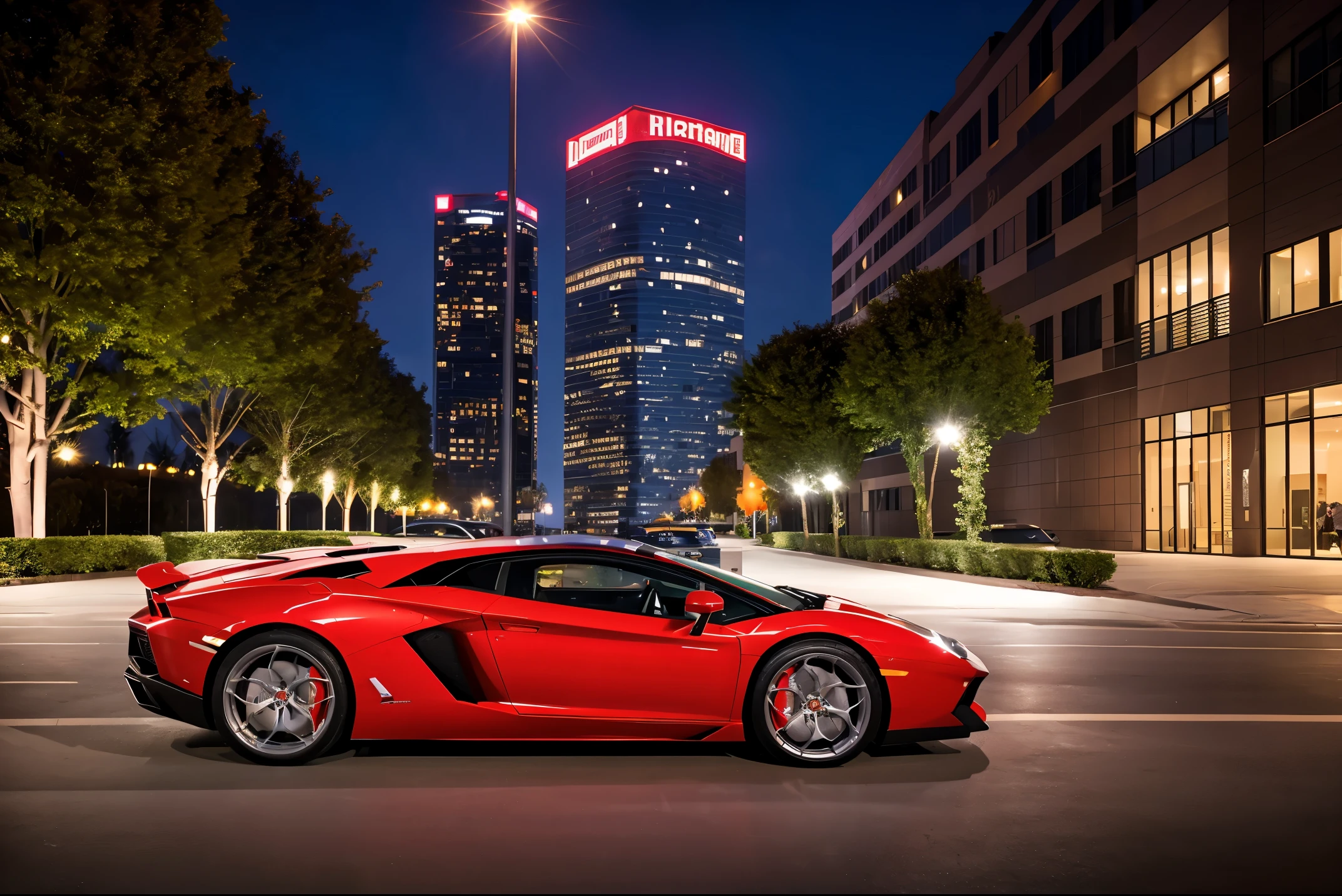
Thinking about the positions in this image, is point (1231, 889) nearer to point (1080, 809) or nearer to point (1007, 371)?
point (1080, 809)

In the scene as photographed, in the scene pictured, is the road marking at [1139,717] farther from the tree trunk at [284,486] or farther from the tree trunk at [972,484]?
the tree trunk at [284,486]

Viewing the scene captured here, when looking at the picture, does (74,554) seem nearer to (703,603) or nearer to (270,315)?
(270,315)

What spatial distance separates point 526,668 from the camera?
6281mm

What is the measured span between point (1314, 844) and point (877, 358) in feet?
Result: 87.2

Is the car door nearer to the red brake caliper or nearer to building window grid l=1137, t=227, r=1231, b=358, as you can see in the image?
the red brake caliper

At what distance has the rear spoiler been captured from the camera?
6719mm

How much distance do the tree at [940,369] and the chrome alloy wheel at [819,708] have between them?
77.9 ft

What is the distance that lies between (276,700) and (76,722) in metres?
2.34

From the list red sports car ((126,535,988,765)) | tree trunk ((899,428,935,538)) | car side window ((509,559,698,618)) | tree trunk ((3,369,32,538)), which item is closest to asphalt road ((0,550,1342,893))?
red sports car ((126,535,988,765))

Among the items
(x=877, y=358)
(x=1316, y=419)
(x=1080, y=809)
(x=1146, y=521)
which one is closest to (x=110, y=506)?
(x=877, y=358)

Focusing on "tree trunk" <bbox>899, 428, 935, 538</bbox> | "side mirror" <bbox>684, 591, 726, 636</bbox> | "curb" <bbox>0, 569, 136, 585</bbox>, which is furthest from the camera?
"tree trunk" <bbox>899, 428, 935, 538</bbox>

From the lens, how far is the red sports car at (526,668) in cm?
629

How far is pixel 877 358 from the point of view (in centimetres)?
3102

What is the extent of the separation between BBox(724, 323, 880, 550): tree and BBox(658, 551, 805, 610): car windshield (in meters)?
33.9
